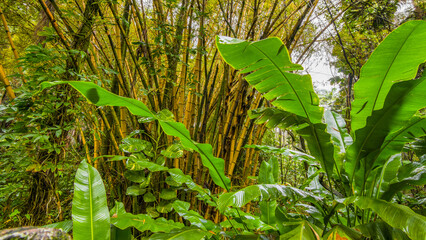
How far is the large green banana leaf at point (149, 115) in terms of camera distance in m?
0.57

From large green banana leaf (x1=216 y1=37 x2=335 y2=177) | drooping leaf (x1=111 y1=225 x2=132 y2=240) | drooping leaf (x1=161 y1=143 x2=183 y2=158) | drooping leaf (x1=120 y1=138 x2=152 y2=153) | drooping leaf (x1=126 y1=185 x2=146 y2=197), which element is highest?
large green banana leaf (x1=216 y1=37 x2=335 y2=177)

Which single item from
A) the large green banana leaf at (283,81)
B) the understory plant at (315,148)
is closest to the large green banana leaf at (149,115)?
the understory plant at (315,148)

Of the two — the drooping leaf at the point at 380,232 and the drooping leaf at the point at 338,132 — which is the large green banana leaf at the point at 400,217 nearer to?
the drooping leaf at the point at 380,232

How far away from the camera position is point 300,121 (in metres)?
0.77

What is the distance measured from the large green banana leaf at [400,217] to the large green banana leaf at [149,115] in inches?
16.2

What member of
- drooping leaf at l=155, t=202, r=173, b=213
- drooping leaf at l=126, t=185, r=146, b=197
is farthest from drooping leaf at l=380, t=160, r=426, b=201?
drooping leaf at l=126, t=185, r=146, b=197

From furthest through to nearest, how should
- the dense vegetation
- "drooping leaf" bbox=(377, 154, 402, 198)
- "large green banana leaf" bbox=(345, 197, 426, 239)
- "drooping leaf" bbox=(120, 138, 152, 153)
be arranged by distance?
"drooping leaf" bbox=(120, 138, 152, 153)
"drooping leaf" bbox=(377, 154, 402, 198)
the dense vegetation
"large green banana leaf" bbox=(345, 197, 426, 239)

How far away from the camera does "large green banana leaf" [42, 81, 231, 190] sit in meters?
0.57

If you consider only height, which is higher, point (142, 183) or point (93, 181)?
point (93, 181)

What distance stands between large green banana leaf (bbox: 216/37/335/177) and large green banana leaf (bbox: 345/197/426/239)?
0.67 feet

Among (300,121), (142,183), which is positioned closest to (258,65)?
(300,121)

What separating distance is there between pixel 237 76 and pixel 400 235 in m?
1.26

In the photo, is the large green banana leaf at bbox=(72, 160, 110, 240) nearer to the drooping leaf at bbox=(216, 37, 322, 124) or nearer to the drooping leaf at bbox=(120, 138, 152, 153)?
the drooping leaf at bbox=(120, 138, 152, 153)

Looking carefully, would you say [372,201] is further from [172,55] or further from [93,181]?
[172,55]
